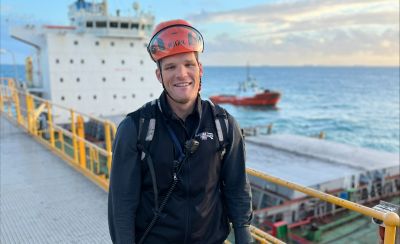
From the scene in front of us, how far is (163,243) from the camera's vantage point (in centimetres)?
202

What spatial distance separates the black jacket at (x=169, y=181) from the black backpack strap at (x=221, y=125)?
2 centimetres

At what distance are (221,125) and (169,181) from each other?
473 mm

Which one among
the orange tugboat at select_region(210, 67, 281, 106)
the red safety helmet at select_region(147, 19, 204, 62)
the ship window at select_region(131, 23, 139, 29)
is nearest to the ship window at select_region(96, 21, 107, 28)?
Result: the ship window at select_region(131, 23, 139, 29)

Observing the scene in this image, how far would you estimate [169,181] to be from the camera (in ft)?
6.33

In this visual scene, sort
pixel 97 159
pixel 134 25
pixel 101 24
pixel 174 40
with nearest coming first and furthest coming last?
1. pixel 174 40
2. pixel 97 159
3. pixel 101 24
4. pixel 134 25

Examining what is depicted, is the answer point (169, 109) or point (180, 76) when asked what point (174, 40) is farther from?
point (169, 109)

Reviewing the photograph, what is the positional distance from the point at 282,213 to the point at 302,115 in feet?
147

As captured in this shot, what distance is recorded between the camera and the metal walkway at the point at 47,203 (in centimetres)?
400

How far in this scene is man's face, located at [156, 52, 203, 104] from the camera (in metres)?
1.89

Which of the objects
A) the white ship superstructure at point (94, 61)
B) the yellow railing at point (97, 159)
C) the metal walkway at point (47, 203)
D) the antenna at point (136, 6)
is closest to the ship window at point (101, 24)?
the white ship superstructure at point (94, 61)

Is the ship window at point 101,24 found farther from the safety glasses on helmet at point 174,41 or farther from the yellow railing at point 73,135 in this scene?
the safety glasses on helmet at point 174,41

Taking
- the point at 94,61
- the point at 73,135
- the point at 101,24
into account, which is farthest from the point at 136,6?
the point at 73,135

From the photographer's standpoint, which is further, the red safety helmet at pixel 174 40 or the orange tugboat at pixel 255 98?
the orange tugboat at pixel 255 98

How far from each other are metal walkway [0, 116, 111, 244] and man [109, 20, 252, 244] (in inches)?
87.6
